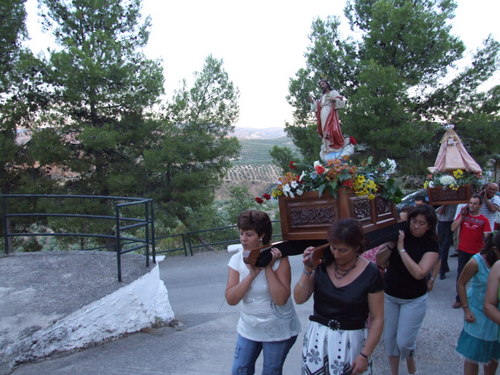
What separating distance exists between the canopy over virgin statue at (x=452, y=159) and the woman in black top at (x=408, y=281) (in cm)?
307

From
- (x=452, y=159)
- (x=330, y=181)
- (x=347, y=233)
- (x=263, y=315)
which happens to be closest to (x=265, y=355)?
(x=263, y=315)

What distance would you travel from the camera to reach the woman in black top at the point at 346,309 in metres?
2.23

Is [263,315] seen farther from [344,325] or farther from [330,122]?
[330,122]

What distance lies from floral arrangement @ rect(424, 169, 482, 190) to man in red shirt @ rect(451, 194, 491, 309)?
37cm

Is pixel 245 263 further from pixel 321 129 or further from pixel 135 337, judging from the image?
pixel 321 129

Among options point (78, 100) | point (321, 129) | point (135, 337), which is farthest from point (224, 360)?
point (78, 100)

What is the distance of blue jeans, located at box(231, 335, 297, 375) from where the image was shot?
2.51 metres

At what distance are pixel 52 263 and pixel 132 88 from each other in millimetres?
9782

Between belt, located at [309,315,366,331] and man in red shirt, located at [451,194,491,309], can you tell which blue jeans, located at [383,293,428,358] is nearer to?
belt, located at [309,315,366,331]

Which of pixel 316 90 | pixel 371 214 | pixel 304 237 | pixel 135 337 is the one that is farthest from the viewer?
pixel 316 90

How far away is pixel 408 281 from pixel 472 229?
2.51 meters

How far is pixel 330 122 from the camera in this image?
20.0 ft

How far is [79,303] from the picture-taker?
4113 mm

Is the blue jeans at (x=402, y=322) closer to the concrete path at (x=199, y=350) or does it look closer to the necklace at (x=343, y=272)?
the concrete path at (x=199, y=350)
